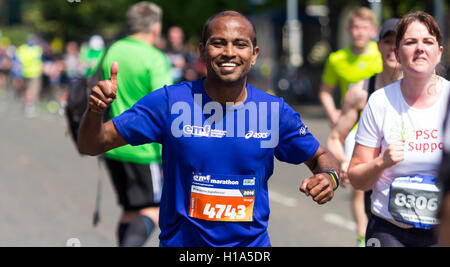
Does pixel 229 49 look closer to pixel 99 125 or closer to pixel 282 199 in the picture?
pixel 99 125

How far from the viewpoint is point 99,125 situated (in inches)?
118

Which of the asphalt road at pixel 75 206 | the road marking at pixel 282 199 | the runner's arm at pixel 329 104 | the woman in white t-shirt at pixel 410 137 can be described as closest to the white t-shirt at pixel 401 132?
the woman in white t-shirt at pixel 410 137

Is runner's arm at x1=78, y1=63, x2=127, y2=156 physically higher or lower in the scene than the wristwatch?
higher

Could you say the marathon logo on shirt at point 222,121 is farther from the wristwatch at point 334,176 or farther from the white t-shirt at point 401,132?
the white t-shirt at point 401,132

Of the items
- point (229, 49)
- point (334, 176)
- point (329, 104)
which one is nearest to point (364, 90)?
point (334, 176)

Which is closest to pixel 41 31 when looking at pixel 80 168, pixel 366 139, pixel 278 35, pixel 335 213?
pixel 278 35

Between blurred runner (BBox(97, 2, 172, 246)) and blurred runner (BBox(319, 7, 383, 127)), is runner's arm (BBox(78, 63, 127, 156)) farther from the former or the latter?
blurred runner (BBox(319, 7, 383, 127))

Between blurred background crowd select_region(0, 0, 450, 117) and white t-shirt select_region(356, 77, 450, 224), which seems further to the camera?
blurred background crowd select_region(0, 0, 450, 117)

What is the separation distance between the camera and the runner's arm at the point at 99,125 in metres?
2.87

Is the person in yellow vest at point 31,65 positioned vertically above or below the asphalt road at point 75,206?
above

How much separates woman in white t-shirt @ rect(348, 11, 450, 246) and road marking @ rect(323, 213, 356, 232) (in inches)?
142

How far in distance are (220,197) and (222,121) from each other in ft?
1.03

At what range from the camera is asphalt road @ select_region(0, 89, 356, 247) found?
6.77 metres

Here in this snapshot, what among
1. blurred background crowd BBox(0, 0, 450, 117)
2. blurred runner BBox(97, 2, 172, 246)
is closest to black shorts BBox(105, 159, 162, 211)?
blurred runner BBox(97, 2, 172, 246)
